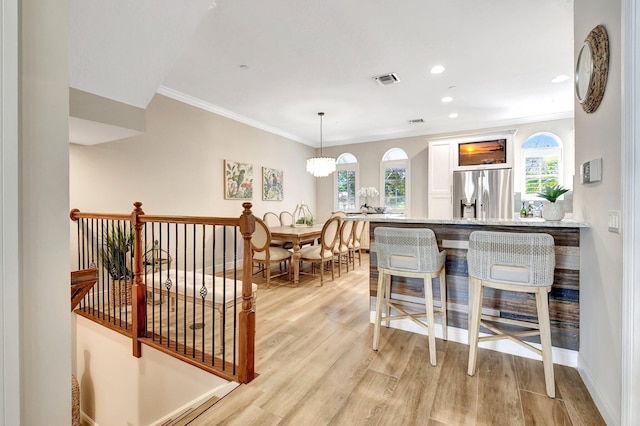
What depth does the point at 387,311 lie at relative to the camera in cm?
270

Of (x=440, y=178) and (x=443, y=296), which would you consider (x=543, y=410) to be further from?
(x=440, y=178)

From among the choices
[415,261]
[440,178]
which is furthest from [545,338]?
[440,178]

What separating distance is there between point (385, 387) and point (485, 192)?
4.64 metres

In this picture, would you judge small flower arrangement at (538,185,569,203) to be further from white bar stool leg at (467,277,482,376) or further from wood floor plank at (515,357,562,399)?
wood floor plank at (515,357,562,399)

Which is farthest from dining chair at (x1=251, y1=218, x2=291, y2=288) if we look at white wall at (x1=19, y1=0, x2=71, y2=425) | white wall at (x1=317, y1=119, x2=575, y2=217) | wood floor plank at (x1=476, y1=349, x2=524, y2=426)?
white wall at (x1=317, y1=119, x2=575, y2=217)

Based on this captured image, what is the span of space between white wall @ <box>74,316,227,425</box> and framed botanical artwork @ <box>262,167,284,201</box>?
140 inches

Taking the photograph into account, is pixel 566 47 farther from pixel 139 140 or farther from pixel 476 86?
pixel 139 140

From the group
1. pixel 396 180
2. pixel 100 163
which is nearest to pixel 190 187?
pixel 100 163

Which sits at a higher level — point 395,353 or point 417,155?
point 417,155

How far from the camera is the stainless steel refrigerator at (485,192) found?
5.16 meters

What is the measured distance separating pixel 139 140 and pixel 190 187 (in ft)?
3.09

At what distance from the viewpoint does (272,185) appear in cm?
611

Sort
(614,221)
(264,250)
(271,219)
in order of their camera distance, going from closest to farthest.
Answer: (614,221), (264,250), (271,219)

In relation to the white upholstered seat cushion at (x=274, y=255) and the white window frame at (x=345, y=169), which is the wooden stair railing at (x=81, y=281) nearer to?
the white upholstered seat cushion at (x=274, y=255)
